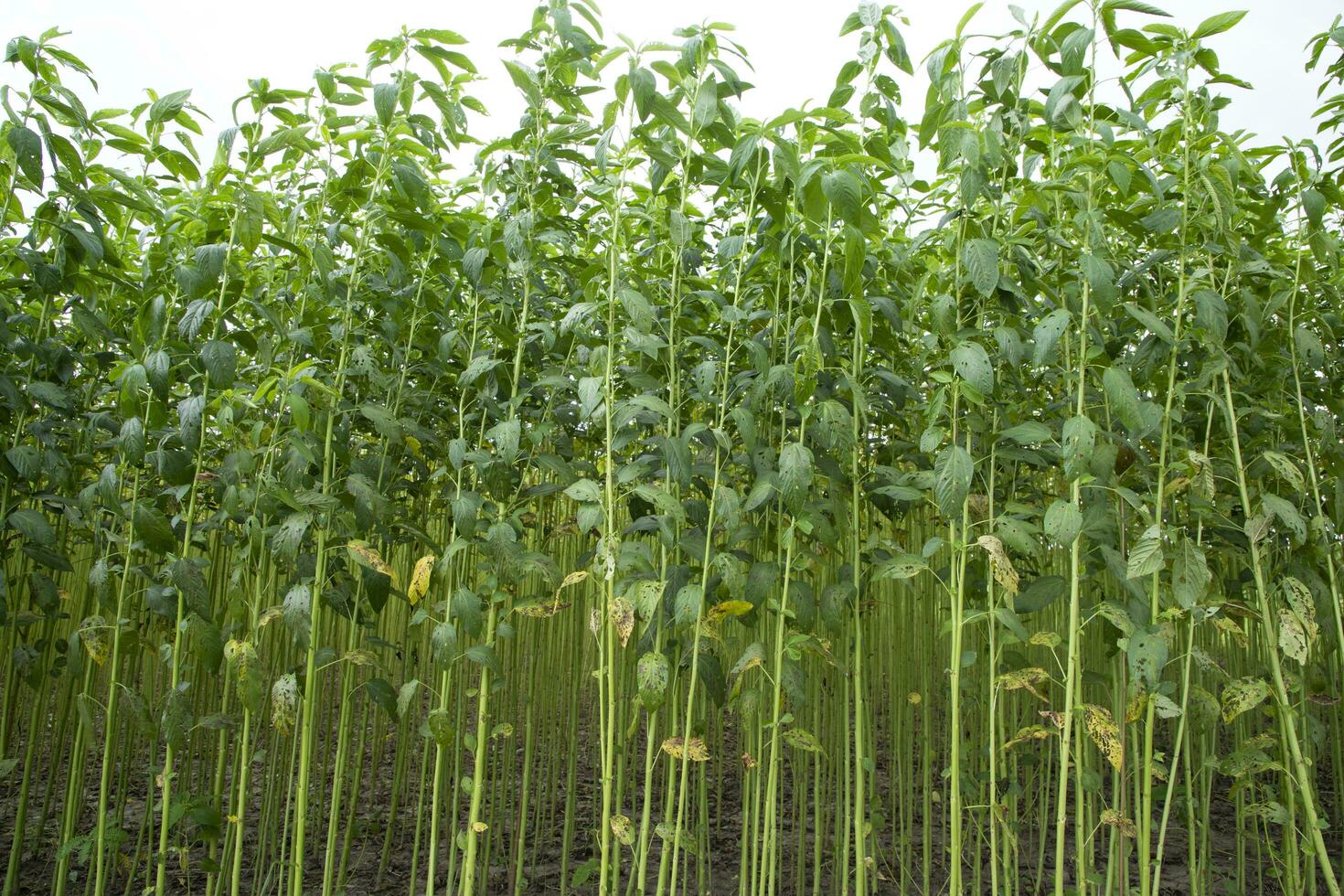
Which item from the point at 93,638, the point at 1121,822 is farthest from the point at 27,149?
the point at 1121,822

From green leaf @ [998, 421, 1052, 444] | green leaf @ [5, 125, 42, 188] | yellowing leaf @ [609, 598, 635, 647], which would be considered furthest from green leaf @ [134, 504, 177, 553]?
green leaf @ [998, 421, 1052, 444]

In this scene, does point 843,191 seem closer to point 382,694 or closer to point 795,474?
point 795,474

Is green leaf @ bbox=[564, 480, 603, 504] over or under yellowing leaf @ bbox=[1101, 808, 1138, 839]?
over

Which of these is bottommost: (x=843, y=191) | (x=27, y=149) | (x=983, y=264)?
(x=983, y=264)

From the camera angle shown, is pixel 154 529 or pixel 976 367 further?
pixel 154 529

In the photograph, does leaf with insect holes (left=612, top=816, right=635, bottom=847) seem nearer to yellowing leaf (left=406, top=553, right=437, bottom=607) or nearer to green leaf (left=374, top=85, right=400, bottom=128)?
yellowing leaf (left=406, top=553, right=437, bottom=607)

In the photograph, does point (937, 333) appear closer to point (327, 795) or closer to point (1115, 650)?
point (1115, 650)

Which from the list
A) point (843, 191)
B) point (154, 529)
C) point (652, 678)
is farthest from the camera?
point (154, 529)

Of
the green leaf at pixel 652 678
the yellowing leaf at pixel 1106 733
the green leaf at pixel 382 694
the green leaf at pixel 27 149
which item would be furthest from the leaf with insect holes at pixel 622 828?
the green leaf at pixel 27 149

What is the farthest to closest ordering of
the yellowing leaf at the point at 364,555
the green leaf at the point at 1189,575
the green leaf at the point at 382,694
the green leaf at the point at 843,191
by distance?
the green leaf at the point at 382,694 < the yellowing leaf at the point at 364,555 < the green leaf at the point at 1189,575 < the green leaf at the point at 843,191

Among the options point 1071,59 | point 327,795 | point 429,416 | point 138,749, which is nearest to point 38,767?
point 138,749

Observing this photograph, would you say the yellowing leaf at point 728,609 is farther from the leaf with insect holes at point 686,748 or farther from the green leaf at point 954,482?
the green leaf at point 954,482

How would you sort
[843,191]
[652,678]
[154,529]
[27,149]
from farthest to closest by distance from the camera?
[154,529]
[27,149]
[652,678]
[843,191]

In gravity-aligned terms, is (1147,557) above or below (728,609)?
above
